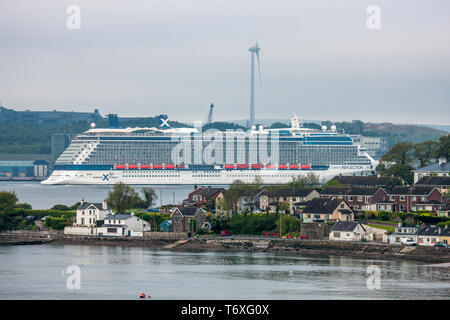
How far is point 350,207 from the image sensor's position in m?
52.0

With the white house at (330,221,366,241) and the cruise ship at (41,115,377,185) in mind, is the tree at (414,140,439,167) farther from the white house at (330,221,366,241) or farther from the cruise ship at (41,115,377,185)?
the white house at (330,221,366,241)

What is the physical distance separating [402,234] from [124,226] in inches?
543

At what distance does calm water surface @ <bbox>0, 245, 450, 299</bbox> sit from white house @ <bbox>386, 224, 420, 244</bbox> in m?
3.06

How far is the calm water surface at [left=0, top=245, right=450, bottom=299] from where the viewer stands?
3456 cm

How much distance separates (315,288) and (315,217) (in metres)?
14.4

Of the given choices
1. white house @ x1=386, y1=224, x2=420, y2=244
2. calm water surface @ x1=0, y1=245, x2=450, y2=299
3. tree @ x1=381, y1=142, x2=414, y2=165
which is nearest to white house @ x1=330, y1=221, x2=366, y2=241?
white house @ x1=386, y1=224, x2=420, y2=244

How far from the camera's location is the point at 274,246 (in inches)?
1868

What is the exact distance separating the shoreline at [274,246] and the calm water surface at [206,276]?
1.20m

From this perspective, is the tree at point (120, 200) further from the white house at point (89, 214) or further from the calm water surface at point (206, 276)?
the calm water surface at point (206, 276)

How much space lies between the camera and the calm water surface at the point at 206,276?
113ft

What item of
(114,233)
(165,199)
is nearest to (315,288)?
(114,233)

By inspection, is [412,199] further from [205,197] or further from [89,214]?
[89,214]

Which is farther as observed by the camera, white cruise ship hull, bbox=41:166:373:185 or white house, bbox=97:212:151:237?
white cruise ship hull, bbox=41:166:373:185

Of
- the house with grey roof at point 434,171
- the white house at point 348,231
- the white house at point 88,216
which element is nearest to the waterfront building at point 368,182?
the house with grey roof at point 434,171
